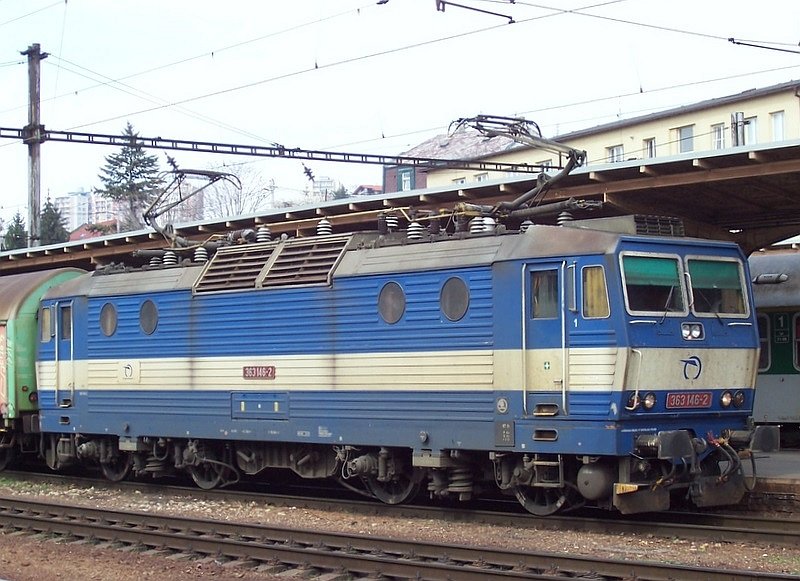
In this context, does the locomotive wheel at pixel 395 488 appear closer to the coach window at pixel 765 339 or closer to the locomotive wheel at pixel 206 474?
the locomotive wheel at pixel 206 474

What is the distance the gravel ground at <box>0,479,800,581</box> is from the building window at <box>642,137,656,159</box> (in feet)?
102

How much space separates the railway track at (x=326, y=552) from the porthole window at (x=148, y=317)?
3.35 meters

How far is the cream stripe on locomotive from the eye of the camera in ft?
39.1

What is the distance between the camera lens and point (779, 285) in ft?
65.7

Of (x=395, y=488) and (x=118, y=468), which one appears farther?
(x=118, y=468)

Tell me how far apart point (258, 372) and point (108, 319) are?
3.68 metres

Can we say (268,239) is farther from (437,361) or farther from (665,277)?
(665,277)

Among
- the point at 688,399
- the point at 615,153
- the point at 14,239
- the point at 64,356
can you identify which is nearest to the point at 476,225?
the point at 688,399

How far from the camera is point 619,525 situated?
12570 mm

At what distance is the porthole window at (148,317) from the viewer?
17.0 meters

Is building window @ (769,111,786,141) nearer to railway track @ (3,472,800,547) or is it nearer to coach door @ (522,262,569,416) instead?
railway track @ (3,472,800,547)

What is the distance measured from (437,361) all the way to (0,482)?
34.2 feet

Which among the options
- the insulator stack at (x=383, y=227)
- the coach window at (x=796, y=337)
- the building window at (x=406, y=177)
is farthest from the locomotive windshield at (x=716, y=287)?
the building window at (x=406, y=177)

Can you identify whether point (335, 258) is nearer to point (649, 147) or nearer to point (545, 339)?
point (545, 339)
